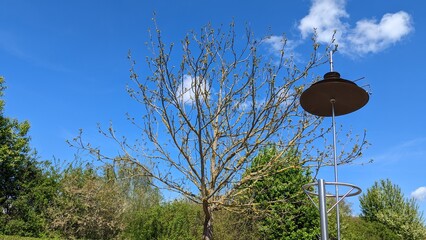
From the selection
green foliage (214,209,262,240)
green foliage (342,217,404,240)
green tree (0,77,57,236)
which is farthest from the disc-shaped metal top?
green foliage (342,217,404,240)

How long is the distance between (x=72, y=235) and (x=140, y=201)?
299cm

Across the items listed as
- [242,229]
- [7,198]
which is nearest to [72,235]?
[7,198]

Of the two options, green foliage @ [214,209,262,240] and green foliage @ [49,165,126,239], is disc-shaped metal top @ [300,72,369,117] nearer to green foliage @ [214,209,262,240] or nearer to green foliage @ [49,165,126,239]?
green foliage @ [214,209,262,240]

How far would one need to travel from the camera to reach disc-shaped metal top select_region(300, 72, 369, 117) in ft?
11.7

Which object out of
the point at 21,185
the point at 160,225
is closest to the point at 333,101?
the point at 160,225

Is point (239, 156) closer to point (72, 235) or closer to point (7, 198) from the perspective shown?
point (72, 235)

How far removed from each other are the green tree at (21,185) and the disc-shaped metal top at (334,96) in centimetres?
1341

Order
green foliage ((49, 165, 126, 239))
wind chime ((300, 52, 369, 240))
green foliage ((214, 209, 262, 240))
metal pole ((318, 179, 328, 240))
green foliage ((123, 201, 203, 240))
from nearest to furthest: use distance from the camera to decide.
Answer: metal pole ((318, 179, 328, 240)) < wind chime ((300, 52, 369, 240)) < green foliage ((123, 201, 203, 240)) < green foliage ((214, 209, 262, 240)) < green foliage ((49, 165, 126, 239))

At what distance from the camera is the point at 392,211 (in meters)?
24.6

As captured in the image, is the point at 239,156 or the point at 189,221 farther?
the point at 189,221

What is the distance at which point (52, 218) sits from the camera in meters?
14.7

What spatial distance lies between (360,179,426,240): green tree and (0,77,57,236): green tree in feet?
62.1

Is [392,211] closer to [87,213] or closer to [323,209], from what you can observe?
[87,213]

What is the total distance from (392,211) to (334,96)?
23.9 meters
